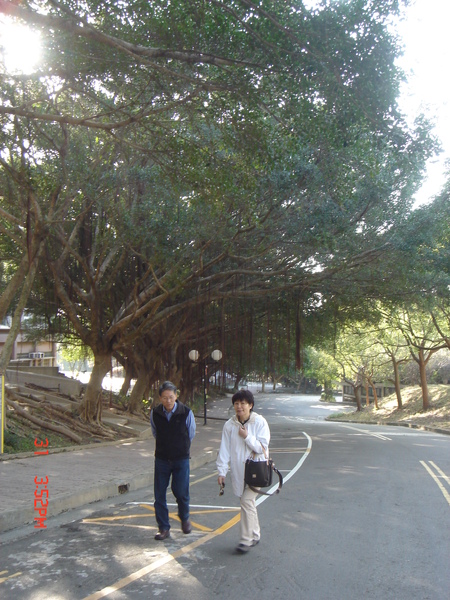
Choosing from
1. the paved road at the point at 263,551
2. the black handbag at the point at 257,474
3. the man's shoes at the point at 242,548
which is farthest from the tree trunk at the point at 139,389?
the black handbag at the point at 257,474

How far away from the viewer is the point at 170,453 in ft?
21.2

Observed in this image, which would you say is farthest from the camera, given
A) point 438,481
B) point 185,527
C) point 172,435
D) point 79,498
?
point 438,481

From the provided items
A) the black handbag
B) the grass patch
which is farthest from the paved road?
the grass patch

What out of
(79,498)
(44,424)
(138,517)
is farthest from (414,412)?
(138,517)

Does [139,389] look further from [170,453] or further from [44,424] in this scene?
[170,453]

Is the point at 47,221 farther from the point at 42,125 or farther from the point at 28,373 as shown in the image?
the point at 28,373

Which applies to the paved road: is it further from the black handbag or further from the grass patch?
the grass patch

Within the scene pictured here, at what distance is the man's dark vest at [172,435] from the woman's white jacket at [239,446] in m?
0.55

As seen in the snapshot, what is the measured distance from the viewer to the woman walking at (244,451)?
587 cm

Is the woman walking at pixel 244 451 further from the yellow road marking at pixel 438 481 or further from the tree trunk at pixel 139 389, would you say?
the tree trunk at pixel 139 389

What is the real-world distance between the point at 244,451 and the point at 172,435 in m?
0.95

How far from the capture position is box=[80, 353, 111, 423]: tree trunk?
18375 millimetres

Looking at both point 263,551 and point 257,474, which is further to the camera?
point 263,551
